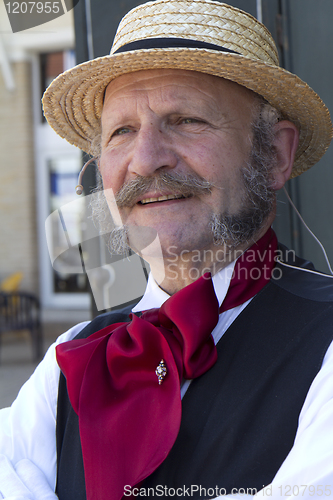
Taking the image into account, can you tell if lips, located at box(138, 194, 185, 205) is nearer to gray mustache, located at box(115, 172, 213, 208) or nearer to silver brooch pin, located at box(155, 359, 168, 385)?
gray mustache, located at box(115, 172, 213, 208)

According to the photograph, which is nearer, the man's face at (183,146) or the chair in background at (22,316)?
the man's face at (183,146)

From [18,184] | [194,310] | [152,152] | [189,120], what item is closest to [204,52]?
[189,120]

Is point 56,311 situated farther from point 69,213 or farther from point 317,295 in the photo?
point 317,295

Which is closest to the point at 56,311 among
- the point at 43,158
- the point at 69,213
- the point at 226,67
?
the point at 43,158

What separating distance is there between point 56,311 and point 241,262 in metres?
6.86

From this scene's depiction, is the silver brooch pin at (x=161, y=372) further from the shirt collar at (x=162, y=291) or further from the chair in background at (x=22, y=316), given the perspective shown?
the chair in background at (x=22, y=316)

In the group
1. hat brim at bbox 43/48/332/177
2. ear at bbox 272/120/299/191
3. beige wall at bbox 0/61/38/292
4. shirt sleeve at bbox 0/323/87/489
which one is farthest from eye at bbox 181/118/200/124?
beige wall at bbox 0/61/38/292

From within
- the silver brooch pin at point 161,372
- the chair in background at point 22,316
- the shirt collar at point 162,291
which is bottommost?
the chair in background at point 22,316

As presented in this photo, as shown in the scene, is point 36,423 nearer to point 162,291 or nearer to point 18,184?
point 162,291

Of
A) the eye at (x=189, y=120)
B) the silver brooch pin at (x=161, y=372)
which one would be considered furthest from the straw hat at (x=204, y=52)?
the silver brooch pin at (x=161, y=372)

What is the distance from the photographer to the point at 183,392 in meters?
1.19

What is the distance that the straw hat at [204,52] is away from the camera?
1.28 m

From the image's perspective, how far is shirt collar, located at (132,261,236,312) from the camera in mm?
1325

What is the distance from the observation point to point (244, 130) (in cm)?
141
